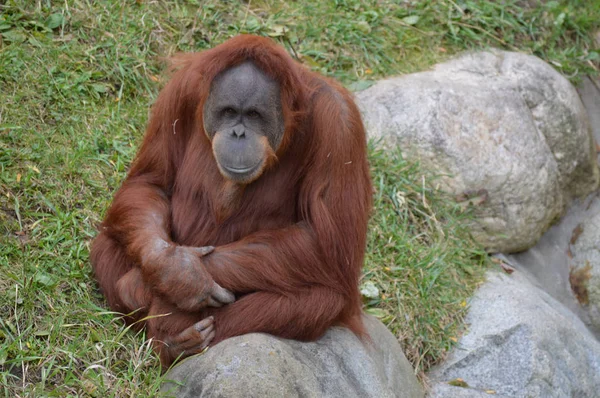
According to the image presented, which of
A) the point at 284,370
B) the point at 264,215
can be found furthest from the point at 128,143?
the point at 284,370

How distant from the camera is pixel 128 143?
4.95m

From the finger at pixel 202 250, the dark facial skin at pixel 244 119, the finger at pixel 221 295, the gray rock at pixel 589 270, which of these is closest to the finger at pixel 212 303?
the finger at pixel 221 295

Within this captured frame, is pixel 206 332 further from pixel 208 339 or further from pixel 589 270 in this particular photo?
pixel 589 270

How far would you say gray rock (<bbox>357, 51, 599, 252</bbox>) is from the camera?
19.1 feet

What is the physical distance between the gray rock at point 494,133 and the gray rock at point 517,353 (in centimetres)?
76

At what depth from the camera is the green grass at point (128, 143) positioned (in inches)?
136

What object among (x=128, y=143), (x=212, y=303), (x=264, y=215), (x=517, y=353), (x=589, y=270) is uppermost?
(x=264, y=215)

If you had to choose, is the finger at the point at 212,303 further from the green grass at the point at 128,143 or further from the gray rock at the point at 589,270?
the gray rock at the point at 589,270

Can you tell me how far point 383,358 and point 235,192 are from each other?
1.10 m

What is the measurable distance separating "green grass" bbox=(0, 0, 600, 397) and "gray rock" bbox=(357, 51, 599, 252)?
217 mm

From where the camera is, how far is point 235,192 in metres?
3.55

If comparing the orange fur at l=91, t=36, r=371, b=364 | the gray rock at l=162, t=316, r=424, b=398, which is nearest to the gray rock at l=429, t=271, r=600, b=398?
the gray rock at l=162, t=316, r=424, b=398

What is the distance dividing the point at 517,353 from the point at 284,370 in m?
2.16

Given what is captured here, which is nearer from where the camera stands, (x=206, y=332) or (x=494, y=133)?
(x=206, y=332)
